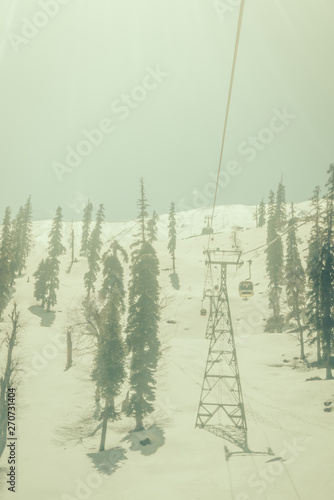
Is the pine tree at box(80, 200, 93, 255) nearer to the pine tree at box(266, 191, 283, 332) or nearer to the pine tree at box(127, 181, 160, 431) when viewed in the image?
the pine tree at box(266, 191, 283, 332)

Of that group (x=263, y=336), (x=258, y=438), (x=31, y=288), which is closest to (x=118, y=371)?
(x=258, y=438)

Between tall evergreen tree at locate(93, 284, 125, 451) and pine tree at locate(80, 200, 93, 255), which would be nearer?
tall evergreen tree at locate(93, 284, 125, 451)

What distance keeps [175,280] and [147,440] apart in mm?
57646

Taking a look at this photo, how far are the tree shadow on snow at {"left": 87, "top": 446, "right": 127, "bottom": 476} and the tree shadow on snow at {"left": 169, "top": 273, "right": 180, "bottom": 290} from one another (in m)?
54.4

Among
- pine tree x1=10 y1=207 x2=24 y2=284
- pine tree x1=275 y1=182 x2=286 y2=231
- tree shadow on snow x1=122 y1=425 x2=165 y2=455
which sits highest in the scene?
pine tree x1=275 y1=182 x2=286 y2=231

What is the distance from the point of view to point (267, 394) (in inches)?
1369

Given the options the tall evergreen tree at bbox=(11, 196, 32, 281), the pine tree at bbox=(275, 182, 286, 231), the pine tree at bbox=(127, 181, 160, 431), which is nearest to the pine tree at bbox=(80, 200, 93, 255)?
the tall evergreen tree at bbox=(11, 196, 32, 281)

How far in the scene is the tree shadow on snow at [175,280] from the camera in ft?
265

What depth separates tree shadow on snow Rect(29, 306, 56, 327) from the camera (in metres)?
59.5

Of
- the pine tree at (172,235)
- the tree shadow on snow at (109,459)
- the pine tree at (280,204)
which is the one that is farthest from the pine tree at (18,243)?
the pine tree at (280,204)

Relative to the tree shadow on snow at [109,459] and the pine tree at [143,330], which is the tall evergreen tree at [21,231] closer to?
the pine tree at [143,330]

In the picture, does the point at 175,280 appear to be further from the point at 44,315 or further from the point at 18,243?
the point at 18,243

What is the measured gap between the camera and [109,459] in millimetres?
25219

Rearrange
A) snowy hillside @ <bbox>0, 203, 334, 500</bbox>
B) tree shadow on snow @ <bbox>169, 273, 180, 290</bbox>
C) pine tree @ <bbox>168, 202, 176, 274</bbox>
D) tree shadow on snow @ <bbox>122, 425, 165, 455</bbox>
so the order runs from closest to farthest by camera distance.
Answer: snowy hillside @ <bbox>0, 203, 334, 500</bbox>
tree shadow on snow @ <bbox>122, 425, 165, 455</bbox>
tree shadow on snow @ <bbox>169, 273, 180, 290</bbox>
pine tree @ <bbox>168, 202, 176, 274</bbox>
